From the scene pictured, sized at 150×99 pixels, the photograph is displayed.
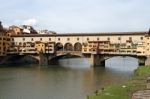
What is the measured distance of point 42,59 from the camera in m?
67.9

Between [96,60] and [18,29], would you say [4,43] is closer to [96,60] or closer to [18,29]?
[18,29]

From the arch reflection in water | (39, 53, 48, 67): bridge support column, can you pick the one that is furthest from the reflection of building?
(39, 53, 48, 67): bridge support column

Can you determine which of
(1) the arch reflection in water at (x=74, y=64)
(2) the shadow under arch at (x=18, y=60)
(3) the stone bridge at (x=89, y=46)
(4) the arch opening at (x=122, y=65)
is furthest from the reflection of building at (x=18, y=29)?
(4) the arch opening at (x=122, y=65)

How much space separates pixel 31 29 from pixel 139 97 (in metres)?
76.8

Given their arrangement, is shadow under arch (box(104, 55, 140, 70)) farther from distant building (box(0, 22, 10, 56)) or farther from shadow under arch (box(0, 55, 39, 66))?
distant building (box(0, 22, 10, 56))

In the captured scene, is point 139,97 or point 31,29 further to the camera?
point 31,29

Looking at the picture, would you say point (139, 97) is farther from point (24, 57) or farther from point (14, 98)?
point (24, 57)

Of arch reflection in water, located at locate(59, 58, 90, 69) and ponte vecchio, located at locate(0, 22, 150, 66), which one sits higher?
ponte vecchio, located at locate(0, 22, 150, 66)

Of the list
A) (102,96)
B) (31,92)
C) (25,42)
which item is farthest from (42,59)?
(102,96)

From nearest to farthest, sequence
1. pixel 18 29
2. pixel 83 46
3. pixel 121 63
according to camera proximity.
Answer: pixel 83 46 < pixel 121 63 < pixel 18 29

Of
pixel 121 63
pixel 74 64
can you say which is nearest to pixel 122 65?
pixel 121 63

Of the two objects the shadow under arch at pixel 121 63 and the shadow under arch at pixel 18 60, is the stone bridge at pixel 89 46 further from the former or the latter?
the shadow under arch at pixel 121 63

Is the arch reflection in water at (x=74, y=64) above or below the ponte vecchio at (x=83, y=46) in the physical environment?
below

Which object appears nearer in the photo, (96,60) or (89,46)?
(96,60)
